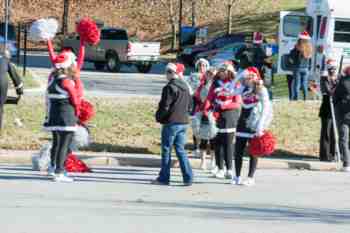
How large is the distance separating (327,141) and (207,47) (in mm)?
28583

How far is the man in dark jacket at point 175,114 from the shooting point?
14.9 meters

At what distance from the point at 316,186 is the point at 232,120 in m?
1.62

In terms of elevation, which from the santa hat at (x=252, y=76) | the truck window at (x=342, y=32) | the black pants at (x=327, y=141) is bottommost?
the black pants at (x=327, y=141)

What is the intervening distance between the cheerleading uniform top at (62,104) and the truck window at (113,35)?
92.0ft

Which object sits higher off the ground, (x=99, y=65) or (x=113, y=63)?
(x=113, y=63)

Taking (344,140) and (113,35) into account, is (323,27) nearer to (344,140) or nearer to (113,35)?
(113,35)

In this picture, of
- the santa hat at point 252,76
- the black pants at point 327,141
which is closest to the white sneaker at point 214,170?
the santa hat at point 252,76

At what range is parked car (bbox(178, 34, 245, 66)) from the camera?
47.2 meters

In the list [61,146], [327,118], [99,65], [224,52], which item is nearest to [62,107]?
[61,146]

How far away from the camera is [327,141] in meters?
19.1

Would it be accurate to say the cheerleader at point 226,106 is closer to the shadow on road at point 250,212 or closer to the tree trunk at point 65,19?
the shadow on road at point 250,212

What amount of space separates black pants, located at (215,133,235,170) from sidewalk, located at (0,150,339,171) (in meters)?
1.69

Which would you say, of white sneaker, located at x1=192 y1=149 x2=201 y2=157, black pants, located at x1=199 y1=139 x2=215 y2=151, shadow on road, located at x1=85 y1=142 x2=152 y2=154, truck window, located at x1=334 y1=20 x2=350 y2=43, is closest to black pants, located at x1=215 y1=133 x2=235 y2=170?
black pants, located at x1=199 y1=139 x2=215 y2=151

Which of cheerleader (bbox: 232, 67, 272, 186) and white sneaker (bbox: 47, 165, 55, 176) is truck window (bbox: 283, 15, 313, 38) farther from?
white sneaker (bbox: 47, 165, 55, 176)
